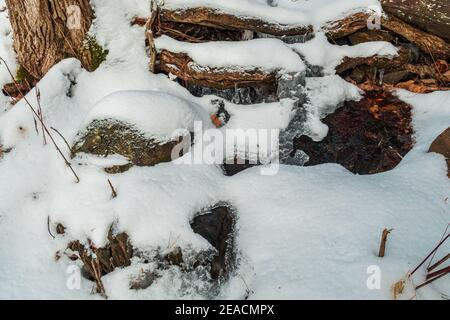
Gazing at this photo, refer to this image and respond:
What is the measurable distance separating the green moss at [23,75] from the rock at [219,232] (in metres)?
2.63

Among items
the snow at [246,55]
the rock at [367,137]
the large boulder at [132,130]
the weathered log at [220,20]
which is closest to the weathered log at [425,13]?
the rock at [367,137]

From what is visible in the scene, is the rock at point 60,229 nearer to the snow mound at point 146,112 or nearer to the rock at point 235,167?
the snow mound at point 146,112

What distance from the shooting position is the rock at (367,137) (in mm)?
3744

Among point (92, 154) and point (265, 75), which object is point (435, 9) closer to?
point (265, 75)

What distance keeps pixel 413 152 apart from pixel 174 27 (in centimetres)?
274

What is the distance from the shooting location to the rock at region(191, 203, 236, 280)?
2.84 m

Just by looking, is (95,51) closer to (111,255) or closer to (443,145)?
(111,255)

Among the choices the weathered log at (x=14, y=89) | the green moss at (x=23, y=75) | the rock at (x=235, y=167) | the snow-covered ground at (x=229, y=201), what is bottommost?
the rock at (x=235, y=167)

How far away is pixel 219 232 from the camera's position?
3029 mm

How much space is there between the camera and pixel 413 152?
3.58m

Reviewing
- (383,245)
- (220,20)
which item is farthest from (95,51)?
(383,245)

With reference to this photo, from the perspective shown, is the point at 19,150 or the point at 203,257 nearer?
the point at 203,257
